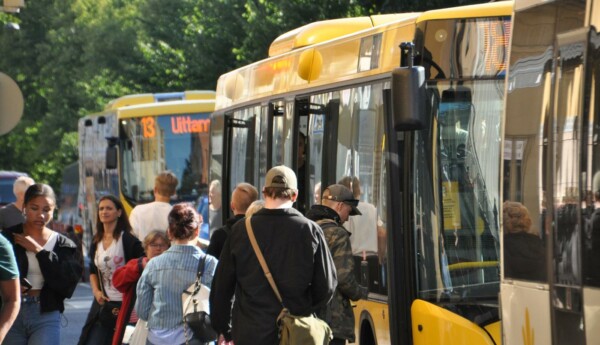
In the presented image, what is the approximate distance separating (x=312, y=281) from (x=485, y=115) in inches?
83.1

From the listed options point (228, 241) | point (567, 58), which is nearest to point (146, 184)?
point (228, 241)

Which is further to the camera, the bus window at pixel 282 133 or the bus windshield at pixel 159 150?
the bus windshield at pixel 159 150

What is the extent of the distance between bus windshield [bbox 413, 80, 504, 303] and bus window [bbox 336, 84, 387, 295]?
1.55 ft

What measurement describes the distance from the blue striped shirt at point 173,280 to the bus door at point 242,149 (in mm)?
5958

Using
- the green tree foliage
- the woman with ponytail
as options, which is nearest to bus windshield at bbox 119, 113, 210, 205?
the green tree foliage

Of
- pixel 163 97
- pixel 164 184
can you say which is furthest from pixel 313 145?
pixel 163 97

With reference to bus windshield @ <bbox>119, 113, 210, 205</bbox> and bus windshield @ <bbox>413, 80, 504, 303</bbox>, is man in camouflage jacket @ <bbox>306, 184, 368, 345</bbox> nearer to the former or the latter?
bus windshield @ <bbox>413, 80, 504, 303</bbox>

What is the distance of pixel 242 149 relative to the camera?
53.2 feet

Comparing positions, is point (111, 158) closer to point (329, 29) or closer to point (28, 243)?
point (329, 29)

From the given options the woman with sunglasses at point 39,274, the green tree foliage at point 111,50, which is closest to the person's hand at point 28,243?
the woman with sunglasses at point 39,274

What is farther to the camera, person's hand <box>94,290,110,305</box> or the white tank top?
person's hand <box>94,290,110,305</box>

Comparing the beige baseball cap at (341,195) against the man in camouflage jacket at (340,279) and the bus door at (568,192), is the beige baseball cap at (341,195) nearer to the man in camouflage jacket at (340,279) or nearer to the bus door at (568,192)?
the man in camouflage jacket at (340,279)

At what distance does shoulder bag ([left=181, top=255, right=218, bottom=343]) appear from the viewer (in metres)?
8.77

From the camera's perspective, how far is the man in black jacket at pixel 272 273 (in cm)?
827
